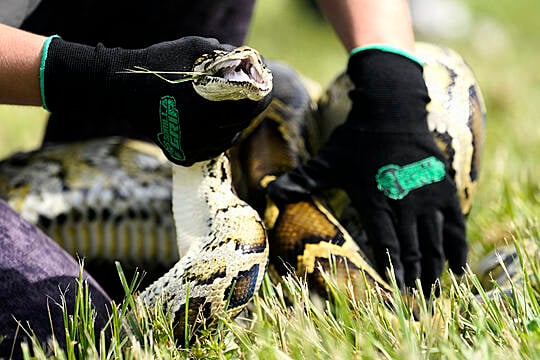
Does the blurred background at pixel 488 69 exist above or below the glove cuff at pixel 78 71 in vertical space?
below

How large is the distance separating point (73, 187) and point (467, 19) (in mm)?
8551

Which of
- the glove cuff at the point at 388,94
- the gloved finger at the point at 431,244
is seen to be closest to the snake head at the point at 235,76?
the glove cuff at the point at 388,94

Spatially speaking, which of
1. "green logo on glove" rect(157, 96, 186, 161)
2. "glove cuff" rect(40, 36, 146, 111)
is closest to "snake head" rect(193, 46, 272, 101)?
"green logo on glove" rect(157, 96, 186, 161)

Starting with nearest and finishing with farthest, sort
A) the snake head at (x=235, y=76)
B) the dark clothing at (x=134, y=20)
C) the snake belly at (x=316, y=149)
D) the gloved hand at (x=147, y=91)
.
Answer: the snake head at (x=235, y=76) → the gloved hand at (x=147, y=91) → the snake belly at (x=316, y=149) → the dark clothing at (x=134, y=20)

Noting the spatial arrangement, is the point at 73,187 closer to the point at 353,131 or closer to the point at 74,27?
the point at 74,27

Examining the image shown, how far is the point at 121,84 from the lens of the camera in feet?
7.38

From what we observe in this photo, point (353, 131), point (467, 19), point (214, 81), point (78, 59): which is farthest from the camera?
point (467, 19)

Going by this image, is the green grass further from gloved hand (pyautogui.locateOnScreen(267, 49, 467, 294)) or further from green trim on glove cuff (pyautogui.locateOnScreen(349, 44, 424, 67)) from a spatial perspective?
green trim on glove cuff (pyautogui.locateOnScreen(349, 44, 424, 67))

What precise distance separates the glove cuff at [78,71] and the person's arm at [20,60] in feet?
0.10

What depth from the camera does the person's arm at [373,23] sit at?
2.81m

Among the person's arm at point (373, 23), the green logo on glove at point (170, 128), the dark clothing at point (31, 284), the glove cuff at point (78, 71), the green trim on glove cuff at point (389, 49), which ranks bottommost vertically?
the dark clothing at point (31, 284)

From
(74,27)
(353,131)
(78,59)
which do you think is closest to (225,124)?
(78,59)

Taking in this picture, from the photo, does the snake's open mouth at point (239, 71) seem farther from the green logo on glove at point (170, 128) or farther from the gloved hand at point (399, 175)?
the gloved hand at point (399, 175)

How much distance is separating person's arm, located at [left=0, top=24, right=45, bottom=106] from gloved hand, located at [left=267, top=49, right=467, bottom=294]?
1064mm
